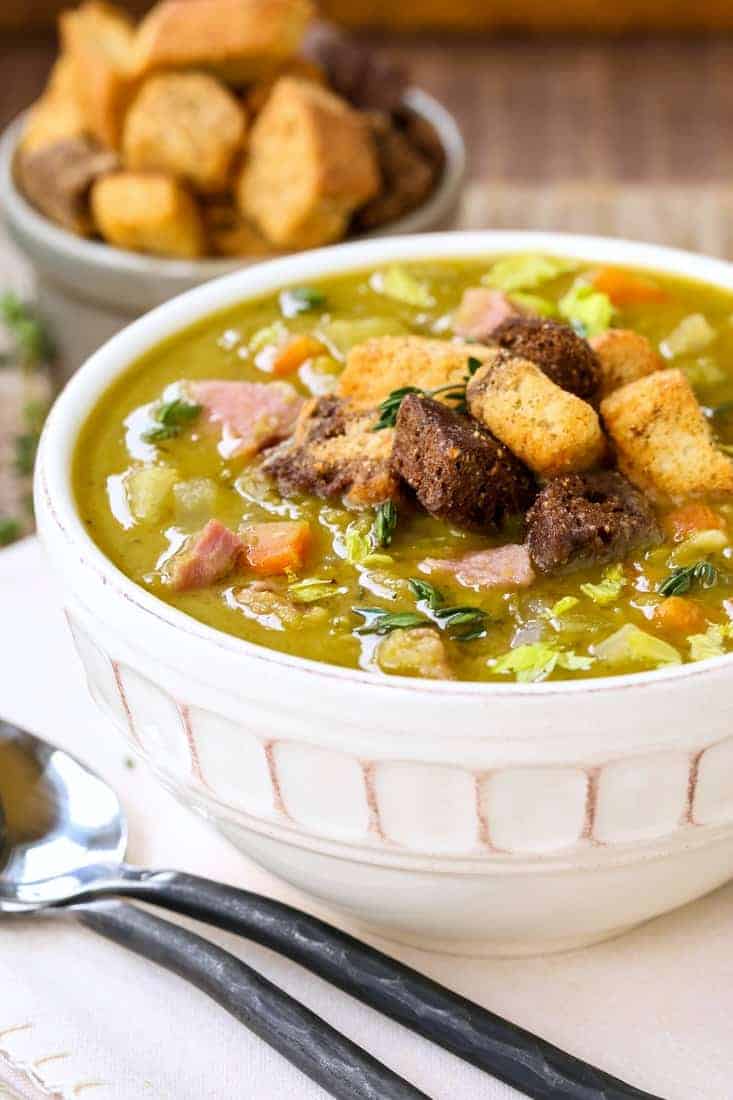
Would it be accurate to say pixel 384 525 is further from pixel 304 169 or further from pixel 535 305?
pixel 304 169

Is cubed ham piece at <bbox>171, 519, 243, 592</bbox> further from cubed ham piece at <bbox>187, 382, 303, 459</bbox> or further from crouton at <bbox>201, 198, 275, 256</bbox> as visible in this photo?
crouton at <bbox>201, 198, 275, 256</bbox>

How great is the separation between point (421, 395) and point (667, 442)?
13.9 inches

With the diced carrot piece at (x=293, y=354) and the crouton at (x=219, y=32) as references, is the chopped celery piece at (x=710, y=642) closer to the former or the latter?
the diced carrot piece at (x=293, y=354)

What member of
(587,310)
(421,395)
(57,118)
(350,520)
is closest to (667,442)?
(421,395)

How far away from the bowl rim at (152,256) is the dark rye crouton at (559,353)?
1.56 meters

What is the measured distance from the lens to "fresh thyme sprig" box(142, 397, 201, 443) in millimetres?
2330

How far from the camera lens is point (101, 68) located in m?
4.00

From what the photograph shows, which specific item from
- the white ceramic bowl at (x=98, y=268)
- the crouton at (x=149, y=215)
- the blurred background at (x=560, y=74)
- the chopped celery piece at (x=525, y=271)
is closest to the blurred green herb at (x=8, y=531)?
the white ceramic bowl at (x=98, y=268)

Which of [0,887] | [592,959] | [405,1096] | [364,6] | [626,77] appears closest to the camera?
[405,1096]

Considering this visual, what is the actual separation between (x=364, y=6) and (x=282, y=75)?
243 centimetres

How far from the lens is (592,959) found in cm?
209

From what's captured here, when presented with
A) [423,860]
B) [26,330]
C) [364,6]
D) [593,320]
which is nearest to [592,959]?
[423,860]

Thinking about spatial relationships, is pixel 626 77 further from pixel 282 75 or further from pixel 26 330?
pixel 26 330

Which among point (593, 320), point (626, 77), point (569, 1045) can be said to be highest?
point (593, 320)
